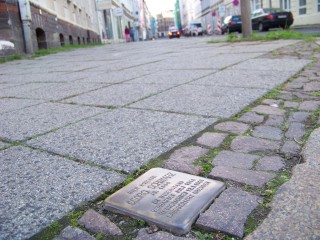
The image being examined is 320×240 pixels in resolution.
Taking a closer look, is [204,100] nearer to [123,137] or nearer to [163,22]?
[123,137]

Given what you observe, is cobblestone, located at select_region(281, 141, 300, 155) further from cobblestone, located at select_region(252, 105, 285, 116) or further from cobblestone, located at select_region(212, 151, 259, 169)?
cobblestone, located at select_region(252, 105, 285, 116)

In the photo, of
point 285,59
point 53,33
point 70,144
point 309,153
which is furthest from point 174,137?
point 53,33

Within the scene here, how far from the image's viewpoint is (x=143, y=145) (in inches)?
72.1

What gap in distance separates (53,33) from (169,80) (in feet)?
44.7

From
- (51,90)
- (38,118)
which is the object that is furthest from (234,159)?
(51,90)

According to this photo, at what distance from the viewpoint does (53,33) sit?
1593cm

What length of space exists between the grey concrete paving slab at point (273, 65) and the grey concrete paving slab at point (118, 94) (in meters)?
1.25

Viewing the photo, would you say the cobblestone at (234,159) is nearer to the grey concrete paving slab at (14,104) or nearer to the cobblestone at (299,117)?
the cobblestone at (299,117)

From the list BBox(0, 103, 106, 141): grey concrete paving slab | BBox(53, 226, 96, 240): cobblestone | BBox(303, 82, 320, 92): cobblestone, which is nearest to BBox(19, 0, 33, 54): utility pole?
BBox(0, 103, 106, 141): grey concrete paving slab

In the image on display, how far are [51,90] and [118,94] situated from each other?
3.14ft

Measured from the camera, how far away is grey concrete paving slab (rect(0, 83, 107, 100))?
341cm

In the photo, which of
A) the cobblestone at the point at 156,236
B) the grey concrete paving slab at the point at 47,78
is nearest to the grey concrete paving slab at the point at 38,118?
the cobblestone at the point at 156,236

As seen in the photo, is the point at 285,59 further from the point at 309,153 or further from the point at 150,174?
the point at 150,174

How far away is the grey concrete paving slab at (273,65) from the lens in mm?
3882
